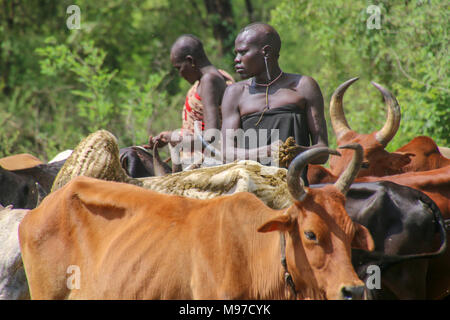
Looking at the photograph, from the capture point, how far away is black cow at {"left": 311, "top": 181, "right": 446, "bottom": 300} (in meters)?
4.33

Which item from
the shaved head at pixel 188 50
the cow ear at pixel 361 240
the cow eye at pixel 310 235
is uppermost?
the shaved head at pixel 188 50

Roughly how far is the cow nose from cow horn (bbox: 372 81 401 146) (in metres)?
2.65

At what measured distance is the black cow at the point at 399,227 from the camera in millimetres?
4332

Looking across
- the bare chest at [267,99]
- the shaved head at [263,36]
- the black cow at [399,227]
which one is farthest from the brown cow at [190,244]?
the shaved head at [263,36]

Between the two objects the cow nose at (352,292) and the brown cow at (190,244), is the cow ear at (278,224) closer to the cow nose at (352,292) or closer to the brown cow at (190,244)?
the brown cow at (190,244)

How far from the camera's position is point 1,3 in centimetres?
1487

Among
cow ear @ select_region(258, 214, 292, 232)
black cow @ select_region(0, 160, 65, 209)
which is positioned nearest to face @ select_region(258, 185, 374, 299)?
cow ear @ select_region(258, 214, 292, 232)

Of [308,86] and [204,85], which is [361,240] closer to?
[308,86]

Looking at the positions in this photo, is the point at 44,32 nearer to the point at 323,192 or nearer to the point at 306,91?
the point at 306,91

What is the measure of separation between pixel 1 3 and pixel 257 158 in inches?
472

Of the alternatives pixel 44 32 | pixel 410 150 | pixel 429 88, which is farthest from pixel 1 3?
pixel 410 150

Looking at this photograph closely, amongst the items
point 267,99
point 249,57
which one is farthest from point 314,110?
point 249,57

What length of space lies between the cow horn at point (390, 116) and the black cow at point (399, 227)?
1312 millimetres
